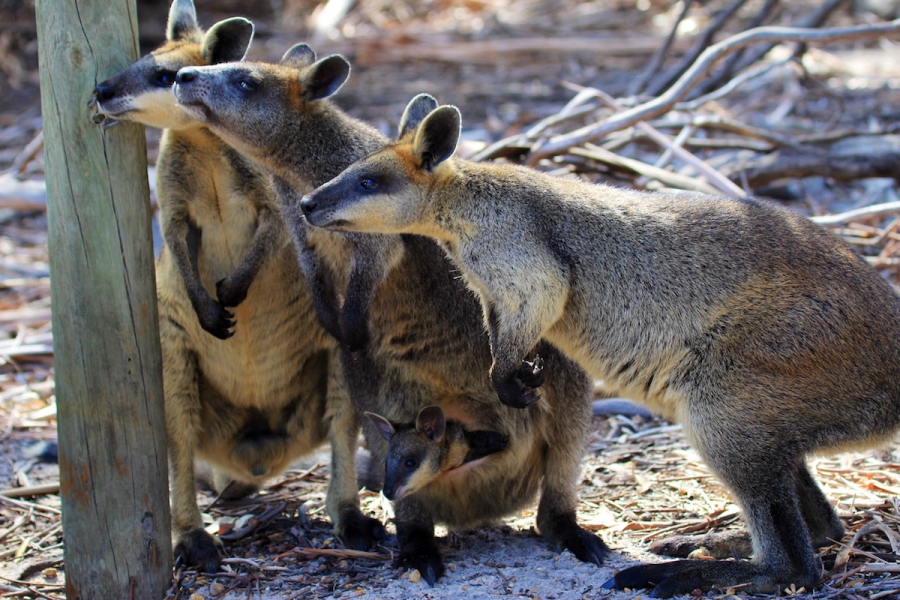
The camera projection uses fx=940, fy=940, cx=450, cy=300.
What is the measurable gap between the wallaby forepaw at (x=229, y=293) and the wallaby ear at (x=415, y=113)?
1.13 meters

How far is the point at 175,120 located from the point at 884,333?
334 centimetres

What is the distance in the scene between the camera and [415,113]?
4543mm

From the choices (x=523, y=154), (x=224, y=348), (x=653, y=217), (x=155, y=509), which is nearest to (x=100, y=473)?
(x=155, y=509)

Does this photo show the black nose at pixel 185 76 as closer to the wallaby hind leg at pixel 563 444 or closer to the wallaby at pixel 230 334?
the wallaby at pixel 230 334

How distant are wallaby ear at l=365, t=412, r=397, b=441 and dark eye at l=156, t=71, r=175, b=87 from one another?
6.09 ft

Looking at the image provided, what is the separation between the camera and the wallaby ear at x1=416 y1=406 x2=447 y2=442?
455 centimetres

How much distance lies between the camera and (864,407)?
12.3 feet

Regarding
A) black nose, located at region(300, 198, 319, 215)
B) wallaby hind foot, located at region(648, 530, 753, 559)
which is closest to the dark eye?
black nose, located at region(300, 198, 319, 215)

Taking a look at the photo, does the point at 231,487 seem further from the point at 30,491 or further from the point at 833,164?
the point at 833,164

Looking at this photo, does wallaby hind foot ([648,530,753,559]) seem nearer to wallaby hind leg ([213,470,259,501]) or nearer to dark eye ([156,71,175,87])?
wallaby hind leg ([213,470,259,501])

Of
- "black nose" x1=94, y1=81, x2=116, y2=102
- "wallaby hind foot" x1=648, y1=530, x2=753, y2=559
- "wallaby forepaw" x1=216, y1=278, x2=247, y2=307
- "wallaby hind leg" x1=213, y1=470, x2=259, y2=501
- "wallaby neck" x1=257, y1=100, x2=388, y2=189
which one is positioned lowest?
"wallaby hind leg" x1=213, y1=470, x2=259, y2=501

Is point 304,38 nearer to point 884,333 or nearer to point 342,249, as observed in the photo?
point 342,249

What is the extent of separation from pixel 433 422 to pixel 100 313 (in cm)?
161

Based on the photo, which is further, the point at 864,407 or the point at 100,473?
the point at 100,473
